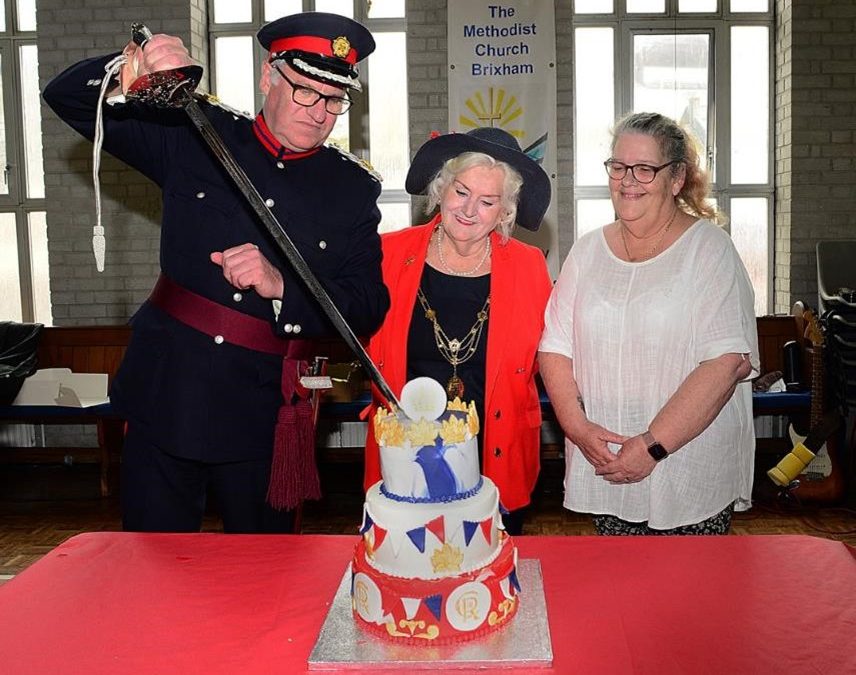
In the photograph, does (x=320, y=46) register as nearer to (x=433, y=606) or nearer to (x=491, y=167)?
(x=491, y=167)

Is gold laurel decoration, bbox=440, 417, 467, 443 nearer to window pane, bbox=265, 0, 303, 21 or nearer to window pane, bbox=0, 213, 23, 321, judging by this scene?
window pane, bbox=265, 0, 303, 21

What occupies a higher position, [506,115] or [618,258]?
[506,115]

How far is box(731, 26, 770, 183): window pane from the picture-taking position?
592 cm

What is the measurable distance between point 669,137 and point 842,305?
2834 millimetres

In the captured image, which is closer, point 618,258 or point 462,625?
point 462,625

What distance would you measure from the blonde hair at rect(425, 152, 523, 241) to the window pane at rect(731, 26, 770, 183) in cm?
416

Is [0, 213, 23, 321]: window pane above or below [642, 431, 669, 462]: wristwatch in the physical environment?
above

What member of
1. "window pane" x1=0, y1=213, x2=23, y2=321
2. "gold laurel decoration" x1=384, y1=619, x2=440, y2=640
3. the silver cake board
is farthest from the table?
"window pane" x1=0, y1=213, x2=23, y2=321

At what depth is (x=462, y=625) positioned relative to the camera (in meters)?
1.31

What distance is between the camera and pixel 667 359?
2.08 meters

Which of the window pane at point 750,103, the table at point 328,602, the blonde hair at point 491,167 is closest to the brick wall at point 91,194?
the window pane at point 750,103

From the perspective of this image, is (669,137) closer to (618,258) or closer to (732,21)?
(618,258)

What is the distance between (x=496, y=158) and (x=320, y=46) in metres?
0.58

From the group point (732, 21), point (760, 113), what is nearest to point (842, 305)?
point (760, 113)
